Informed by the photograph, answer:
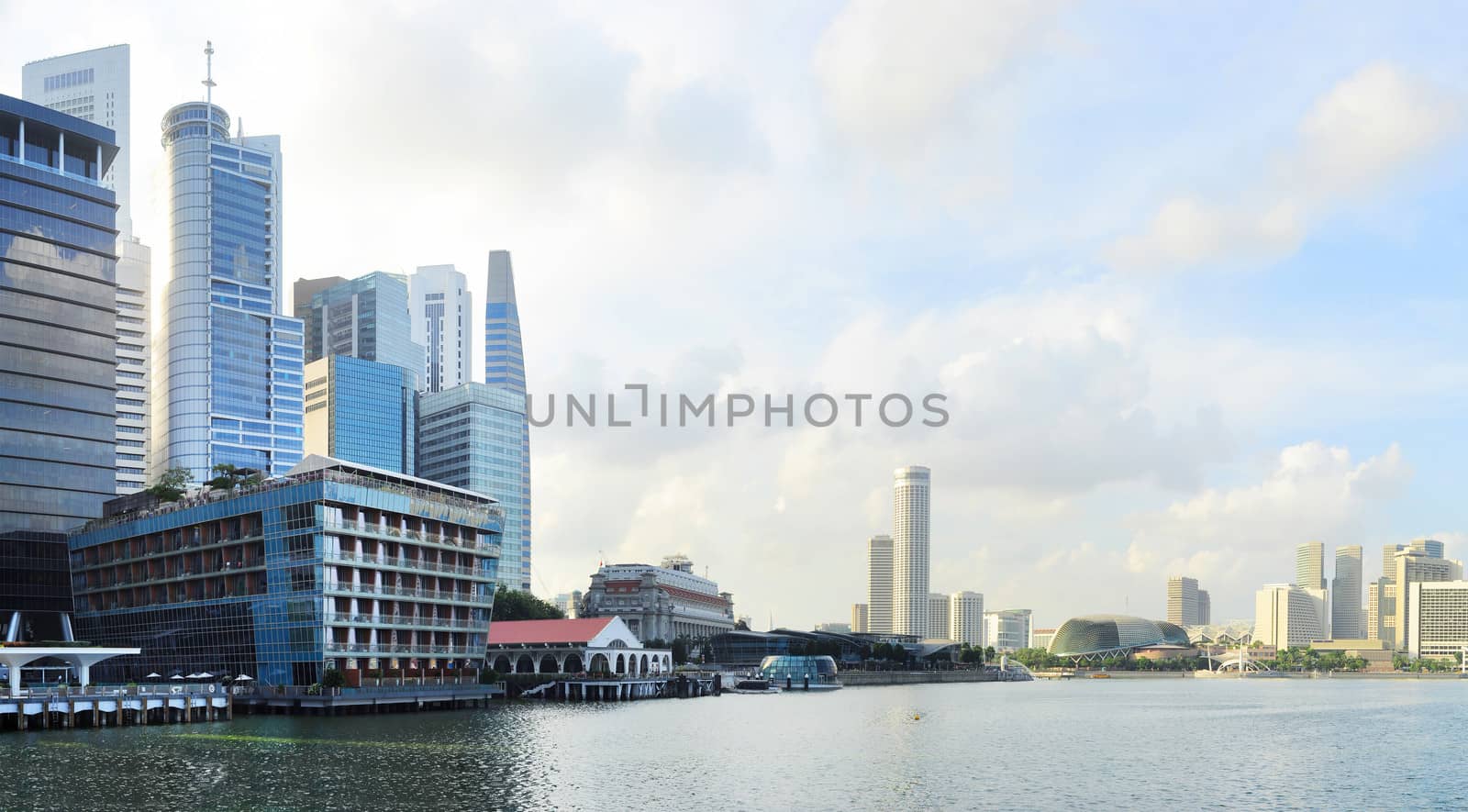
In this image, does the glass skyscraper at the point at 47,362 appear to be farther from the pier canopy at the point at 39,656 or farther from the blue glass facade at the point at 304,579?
the pier canopy at the point at 39,656

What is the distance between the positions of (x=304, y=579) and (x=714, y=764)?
220ft

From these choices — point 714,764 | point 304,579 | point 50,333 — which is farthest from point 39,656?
point 50,333

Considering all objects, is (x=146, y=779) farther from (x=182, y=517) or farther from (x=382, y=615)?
(x=182, y=517)

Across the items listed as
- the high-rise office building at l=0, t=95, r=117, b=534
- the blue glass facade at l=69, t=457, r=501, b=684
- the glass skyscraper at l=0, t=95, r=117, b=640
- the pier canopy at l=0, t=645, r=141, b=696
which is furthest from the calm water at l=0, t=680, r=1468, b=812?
the high-rise office building at l=0, t=95, r=117, b=534

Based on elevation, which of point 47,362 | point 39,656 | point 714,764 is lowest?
point 714,764

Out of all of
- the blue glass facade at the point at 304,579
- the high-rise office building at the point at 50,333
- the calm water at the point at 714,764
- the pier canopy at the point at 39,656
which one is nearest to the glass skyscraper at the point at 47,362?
the high-rise office building at the point at 50,333

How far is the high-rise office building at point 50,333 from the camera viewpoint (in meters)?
188

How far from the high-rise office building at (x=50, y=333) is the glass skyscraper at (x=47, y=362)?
144mm

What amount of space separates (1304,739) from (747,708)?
73.7 m

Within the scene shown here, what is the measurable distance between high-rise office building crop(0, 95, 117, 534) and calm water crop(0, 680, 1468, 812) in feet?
286

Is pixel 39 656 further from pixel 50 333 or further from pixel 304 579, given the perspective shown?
pixel 50 333

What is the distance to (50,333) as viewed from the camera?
628ft

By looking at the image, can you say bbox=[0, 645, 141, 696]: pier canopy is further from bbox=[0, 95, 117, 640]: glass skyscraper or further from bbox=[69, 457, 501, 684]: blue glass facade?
bbox=[0, 95, 117, 640]: glass skyscraper

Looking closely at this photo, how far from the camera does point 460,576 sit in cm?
16112
